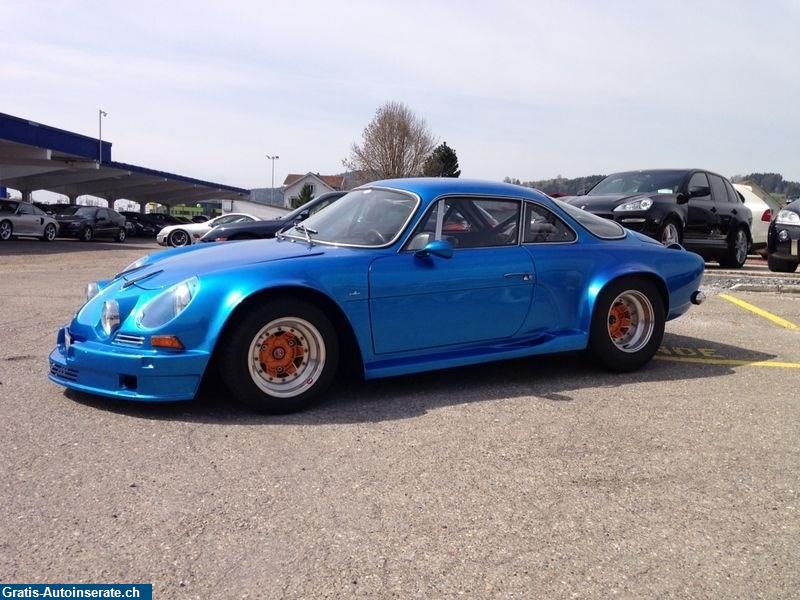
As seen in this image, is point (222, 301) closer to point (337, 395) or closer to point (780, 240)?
point (337, 395)

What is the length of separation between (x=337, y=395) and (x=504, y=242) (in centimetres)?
151

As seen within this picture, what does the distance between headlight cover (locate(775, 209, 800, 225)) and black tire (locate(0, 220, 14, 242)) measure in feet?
72.8

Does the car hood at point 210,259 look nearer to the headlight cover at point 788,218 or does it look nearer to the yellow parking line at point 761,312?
the yellow parking line at point 761,312

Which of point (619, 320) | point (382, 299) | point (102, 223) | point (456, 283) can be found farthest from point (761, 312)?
point (102, 223)

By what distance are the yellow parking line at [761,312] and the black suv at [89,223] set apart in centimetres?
2447

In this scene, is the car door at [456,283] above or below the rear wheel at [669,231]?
below

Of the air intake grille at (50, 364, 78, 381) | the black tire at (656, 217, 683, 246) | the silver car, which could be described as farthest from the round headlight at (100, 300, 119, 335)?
the silver car

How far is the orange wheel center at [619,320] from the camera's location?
5.21 metres

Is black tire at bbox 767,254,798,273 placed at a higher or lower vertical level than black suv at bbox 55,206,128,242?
lower

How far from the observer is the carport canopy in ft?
90.5

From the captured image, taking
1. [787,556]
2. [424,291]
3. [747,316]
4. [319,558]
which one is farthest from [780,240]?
[319,558]

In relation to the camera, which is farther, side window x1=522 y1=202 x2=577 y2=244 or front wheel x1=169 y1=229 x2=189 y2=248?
front wheel x1=169 y1=229 x2=189 y2=248

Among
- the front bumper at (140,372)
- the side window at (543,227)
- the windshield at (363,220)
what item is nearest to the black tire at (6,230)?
the windshield at (363,220)

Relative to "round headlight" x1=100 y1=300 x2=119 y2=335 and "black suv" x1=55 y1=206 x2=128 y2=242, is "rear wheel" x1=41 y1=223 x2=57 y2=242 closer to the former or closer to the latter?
"black suv" x1=55 y1=206 x2=128 y2=242
